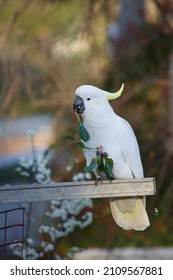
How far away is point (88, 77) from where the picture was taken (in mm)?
5562

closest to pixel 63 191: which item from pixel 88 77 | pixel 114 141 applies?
pixel 114 141

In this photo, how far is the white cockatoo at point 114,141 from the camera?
2.90 m

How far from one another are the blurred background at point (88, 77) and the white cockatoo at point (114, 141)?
57.3 inches

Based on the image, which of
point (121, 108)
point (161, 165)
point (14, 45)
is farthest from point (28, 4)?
point (161, 165)

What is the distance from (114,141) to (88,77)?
262 centimetres

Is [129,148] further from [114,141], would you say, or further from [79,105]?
[79,105]

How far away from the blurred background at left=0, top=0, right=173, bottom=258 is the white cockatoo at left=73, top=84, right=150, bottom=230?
146cm

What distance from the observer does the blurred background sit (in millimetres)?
5062

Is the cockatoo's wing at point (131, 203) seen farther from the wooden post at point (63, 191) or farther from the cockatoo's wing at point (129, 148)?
the wooden post at point (63, 191)

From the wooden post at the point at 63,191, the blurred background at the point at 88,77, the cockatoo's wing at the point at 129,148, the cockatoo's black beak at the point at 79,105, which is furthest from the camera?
the blurred background at the point at 88,77

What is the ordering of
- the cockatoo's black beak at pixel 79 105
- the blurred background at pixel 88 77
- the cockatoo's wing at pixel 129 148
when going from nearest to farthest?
1. the cockatoo's black beak at pixel 79 105
2. the cockatoo's wing at pixel 129 148
3. the blurred background at pixel 88 77

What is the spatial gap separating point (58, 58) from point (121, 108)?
756 millimetres

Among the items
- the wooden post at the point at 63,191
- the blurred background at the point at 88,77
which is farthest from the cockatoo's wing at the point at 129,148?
the blurred background at the point at 88,77
